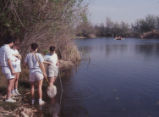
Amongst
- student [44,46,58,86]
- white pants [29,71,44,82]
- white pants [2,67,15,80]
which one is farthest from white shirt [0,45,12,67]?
student [44,46,58,86]

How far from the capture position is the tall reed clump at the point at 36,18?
27.6 feet

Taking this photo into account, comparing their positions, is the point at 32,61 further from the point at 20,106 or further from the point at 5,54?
the point at 20,106

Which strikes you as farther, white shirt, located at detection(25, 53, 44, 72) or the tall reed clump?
the tall reed clump

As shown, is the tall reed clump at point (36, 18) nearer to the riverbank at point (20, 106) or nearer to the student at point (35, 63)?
the riverbank at point (20, 106)

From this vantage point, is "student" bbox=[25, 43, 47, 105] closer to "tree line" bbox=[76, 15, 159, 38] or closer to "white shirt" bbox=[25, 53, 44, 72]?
"white shirt" bbox=[25, 53, 44, 72]

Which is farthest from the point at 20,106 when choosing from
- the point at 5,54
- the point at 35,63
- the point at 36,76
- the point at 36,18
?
the point at 36,18

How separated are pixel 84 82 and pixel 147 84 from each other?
2.89 metres

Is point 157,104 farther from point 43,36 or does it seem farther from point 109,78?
point 43,36

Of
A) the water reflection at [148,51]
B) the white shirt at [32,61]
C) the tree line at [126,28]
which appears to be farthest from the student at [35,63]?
the tree line at [126,28]

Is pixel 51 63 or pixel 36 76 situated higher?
pixel 51 63

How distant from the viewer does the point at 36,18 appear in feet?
30.1

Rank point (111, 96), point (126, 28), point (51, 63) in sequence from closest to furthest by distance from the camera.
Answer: point (51, 63) < point (111, 96) < point (126, 28)

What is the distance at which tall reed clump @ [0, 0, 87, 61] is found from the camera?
8.42m

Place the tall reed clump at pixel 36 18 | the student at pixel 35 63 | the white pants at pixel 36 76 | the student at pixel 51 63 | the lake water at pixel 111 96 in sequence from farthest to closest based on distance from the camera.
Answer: the tall reed clump at pixel 36 18 < the student at pixel 51 63 < the lake water at pixel 111 96 < the white pants at pixel 36 76 < the student at pixel 35 63
